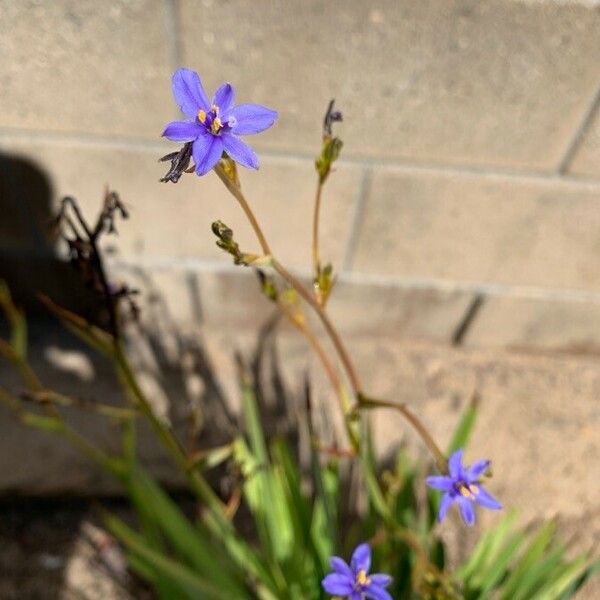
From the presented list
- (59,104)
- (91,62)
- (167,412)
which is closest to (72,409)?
(167,412)

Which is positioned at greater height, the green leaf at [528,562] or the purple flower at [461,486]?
the green leaf at [528,562]

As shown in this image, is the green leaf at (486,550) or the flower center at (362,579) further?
the green leaf at (486,550)

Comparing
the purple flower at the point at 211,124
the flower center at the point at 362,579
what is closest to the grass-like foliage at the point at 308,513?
the flower center at the point at 362,579

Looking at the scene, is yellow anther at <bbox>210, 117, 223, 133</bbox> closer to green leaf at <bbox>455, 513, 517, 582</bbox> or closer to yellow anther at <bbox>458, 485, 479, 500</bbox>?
yellow anther at <bbox>458, 485, 479, 500</bbox>

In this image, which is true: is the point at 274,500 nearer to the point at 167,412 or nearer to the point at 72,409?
the point at 167,412

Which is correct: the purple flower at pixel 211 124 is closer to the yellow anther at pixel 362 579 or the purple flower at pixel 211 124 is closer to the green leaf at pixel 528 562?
the yellow anther at pixel 362 579

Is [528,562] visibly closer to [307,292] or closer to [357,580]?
[357,580]
